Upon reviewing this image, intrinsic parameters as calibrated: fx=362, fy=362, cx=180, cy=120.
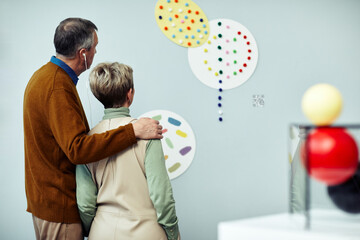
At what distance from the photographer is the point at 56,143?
138cm

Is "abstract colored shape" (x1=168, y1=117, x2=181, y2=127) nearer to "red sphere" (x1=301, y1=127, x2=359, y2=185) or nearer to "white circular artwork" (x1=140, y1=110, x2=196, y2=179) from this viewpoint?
"white circular artwork" (x1=140, y1=110, x2=196, y2=179)

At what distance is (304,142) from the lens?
773mm

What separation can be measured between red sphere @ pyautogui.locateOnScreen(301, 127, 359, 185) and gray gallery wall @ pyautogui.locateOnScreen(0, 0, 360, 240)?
4.86ft

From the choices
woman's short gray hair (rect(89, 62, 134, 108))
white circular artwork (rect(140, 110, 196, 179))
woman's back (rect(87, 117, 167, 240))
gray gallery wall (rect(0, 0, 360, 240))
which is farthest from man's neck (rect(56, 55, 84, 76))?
white circular artwork (rect(140, 110, 196, 179))

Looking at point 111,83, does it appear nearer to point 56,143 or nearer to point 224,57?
point 56,143

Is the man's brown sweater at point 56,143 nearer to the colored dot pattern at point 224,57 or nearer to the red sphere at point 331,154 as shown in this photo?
the red sphere at point 331,154

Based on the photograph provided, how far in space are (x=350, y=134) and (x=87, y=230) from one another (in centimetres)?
108

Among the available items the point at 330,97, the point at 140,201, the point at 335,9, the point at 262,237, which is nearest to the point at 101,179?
the point at 140,201

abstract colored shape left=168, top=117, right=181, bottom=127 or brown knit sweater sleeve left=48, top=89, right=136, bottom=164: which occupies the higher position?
brown knit sweater sleeve left=48, top=89, right=136, bottom=164

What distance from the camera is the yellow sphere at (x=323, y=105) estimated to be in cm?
76

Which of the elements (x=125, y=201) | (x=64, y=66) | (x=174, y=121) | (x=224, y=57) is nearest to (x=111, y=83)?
(x=64, y=66)

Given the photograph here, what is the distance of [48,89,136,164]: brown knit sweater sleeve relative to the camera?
1.29m

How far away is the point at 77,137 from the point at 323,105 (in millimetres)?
857

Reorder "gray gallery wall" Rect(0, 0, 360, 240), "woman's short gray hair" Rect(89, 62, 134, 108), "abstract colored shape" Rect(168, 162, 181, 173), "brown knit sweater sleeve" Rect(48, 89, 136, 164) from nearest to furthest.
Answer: "brown knit sweater sleeve" Rect(48, 89, 136, 164) < "woman's short gray hair" Rect(89, 62, 134, 108) < "gray gallery wall" Rect(0, 0, 360, 240) < "abstract colored shape" Rect(168, 162, 181, 173)
